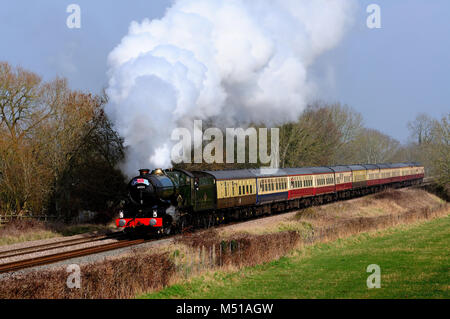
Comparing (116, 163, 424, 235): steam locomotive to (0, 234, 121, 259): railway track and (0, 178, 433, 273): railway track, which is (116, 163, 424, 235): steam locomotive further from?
(0, 234, 121, 259): railway track

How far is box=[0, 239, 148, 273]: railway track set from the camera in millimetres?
14545

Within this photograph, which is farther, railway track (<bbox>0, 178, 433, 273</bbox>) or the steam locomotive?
the steam locomotive

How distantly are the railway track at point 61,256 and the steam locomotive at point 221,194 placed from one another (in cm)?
118

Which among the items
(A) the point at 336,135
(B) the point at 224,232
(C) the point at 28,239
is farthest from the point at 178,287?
(A) the point at 336,135

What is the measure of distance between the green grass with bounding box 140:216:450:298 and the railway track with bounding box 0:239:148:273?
4.53 metres

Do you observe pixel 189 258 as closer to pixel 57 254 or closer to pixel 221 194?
pixel 57 254

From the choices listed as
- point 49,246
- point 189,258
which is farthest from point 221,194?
point 189,258

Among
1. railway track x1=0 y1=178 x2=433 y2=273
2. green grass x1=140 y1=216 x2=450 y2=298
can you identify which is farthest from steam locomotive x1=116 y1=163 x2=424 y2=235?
green grass x1=140 y1=216 x2=450 y2=298

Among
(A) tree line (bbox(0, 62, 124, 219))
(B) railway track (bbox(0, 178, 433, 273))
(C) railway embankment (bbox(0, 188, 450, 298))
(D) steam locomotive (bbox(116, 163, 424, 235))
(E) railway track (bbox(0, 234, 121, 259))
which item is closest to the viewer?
(C) railway embankment (bbox(0, 188, 450, 298))

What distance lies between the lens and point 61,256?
642 inches

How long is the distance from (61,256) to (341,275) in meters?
8.73

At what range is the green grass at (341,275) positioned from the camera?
12.2 m

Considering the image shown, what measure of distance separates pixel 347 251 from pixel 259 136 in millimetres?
29022

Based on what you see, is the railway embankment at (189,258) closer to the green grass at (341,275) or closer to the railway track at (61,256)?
the green grass at (341,275)
